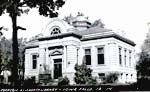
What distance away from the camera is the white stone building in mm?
42344

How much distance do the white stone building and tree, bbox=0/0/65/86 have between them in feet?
71.3

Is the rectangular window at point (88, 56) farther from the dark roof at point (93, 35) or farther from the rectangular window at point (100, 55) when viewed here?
the dark roof at point (93, 35)

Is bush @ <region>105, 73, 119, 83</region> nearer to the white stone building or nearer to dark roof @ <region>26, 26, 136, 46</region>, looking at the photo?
the white stone building

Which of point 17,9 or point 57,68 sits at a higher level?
point 17,9

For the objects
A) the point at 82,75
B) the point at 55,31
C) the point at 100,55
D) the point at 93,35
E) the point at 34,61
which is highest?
the point at 55,31

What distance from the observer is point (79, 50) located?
45.2m

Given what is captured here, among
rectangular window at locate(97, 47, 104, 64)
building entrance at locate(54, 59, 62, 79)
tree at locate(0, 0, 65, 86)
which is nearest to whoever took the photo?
tree at locate(0, 0, 65, 86)

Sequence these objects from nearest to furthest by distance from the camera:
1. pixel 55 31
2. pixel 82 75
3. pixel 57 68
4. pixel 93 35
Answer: pixel 82 75 < pixel 93 35 < pixel 55 31 < pixel 57 68

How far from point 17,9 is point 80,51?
26497 millimetres

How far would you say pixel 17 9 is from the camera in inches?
767

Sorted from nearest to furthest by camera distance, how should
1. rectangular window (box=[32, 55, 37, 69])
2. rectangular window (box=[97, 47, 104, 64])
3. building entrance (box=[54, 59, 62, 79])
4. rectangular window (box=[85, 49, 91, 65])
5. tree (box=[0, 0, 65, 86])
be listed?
tree (box=[0, 0, 65, 86]) → rectangular window (box=[97, 47, 104, 64]) → rectangular window (box=[85, 49, 91, 65]) → building entrance (box=[54, 59, 62, 79]) → rectangular window (box=[32, 55, 37, 69])

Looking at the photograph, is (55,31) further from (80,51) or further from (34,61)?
(34,61)

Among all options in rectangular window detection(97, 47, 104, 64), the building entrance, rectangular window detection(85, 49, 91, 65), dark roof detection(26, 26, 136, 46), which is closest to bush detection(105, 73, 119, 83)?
rectangular window detection(97, 47, 104, 64)

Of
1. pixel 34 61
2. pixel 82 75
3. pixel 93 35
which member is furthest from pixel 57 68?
pixel 93 35
